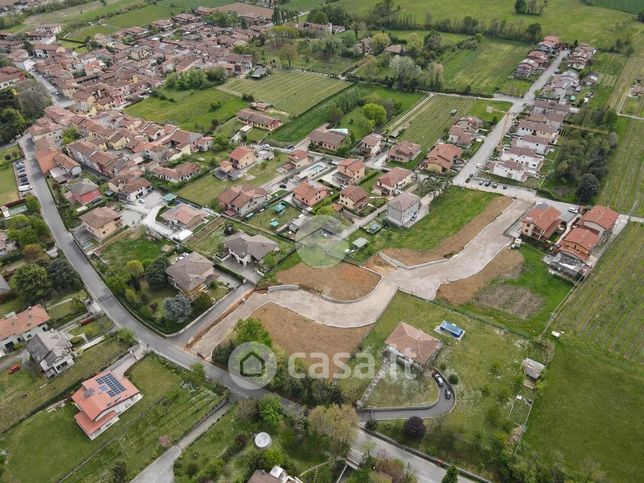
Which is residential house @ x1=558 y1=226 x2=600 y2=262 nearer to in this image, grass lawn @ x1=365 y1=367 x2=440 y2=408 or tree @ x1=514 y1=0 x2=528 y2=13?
A: grass lawn @ x1=365 y1=367 x2=440 y2=408

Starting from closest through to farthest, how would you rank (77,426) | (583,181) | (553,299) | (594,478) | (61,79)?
(594,478) < (77,426) < (553,299) < (583,181) < (61,79)

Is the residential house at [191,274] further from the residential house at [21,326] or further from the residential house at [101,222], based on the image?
the residential house at [101,222]

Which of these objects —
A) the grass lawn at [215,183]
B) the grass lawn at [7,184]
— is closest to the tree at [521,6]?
the grass lawn at [215,183]

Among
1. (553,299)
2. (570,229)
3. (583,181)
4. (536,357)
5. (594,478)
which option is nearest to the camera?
(594,478)

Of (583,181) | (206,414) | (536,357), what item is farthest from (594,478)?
(583,181)

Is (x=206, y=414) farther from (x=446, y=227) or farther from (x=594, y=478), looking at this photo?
(x=446, y=227)

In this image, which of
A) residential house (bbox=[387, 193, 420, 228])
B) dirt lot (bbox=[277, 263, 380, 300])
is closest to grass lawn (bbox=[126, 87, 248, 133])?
residential house (bbox=[387, 193, 420, 228])

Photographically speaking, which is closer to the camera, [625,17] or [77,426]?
[77,426]
